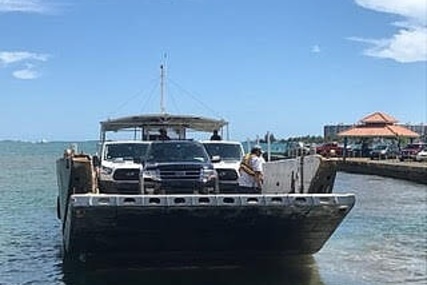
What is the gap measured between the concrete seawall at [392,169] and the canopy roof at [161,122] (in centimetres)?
2341

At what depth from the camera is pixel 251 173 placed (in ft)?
55.3

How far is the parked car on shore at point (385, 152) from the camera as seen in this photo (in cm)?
6819

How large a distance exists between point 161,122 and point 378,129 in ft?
167

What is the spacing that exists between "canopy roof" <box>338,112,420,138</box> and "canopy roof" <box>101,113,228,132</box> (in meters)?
47.7

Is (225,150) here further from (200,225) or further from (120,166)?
(200,225)

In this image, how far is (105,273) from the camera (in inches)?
606

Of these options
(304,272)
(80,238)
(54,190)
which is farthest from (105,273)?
(54,190)

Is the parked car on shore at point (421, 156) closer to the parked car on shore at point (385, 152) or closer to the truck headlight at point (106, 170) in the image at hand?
the parked car on shore at point (385, 152)

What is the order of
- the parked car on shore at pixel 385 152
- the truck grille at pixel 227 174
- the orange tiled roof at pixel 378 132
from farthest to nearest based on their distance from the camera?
the orange tiled roof at pixel 378 132 < the parked car on shore at pixel 385 152 < the truck grille at pixel 227 174

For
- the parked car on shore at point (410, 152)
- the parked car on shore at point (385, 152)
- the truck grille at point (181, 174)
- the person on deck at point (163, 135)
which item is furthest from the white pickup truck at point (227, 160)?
the parked car on shore at point (385, 152)

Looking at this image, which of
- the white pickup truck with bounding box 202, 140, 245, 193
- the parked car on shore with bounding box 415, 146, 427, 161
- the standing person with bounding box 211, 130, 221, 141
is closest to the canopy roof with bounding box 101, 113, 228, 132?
the standing person with bounding box 211, 130, 221, 141

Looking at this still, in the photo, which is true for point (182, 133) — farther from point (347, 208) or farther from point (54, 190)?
point (54, 190)

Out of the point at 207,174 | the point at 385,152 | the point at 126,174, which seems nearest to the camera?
the point at 207,174

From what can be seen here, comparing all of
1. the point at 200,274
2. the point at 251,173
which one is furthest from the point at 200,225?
the point at 251,173
